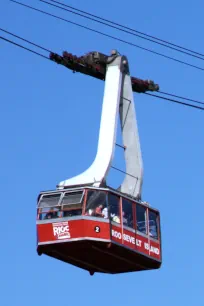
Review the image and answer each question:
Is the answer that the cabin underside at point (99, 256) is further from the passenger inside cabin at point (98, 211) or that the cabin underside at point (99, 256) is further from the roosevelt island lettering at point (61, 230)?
the passenger inside cabin at point (98, 211)

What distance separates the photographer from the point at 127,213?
130ft

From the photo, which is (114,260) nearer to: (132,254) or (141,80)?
(132,254)

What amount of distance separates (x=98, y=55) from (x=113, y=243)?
838cm

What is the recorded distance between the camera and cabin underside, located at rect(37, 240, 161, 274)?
3828 centimetres

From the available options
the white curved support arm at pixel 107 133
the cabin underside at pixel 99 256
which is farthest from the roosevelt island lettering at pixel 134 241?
the white curved support arm at pixel 107 133

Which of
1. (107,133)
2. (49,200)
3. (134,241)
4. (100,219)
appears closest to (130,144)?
(107,133)

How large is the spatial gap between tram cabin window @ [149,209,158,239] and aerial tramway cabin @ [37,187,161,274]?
0.96 feet

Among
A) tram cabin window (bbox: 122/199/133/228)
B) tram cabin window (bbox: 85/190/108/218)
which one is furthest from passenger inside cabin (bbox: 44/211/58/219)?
tram cabin window (bbox: 122/199/133/228)

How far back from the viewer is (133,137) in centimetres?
4431

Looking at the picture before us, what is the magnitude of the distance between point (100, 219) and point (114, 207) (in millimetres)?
737

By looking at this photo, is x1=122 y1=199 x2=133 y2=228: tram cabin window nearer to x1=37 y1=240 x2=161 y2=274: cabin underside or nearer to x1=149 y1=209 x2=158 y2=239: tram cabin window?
x1=37 y1=240 x2=161 y2=274: cabin underside

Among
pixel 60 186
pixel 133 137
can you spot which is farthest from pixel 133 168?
pixel 60 186

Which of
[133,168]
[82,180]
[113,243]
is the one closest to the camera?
[113,243]

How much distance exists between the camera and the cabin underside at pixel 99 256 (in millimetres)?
38281
